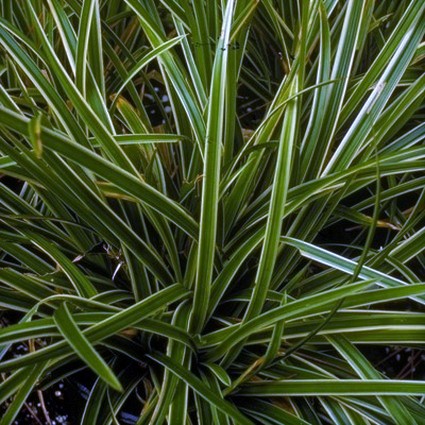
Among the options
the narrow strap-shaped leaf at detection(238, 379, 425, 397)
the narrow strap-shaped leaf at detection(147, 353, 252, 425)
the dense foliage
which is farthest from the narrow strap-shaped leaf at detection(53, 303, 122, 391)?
the narrow strap-shaped leaf at detection(238, 379, 425, 397)

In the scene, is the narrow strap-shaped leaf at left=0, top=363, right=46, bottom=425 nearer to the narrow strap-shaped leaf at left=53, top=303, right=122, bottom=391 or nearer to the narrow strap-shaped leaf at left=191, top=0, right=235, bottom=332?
the narrow strap-shaped leaf at left=53, top=303, right=122, bottom=391

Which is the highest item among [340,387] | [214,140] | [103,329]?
[214,140]

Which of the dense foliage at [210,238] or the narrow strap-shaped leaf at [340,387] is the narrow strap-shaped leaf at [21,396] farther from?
the narrow strap-shaped leaf at [340,387]

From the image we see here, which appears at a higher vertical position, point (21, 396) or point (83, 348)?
point (83, 348)

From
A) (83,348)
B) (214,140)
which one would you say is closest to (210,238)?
(214,140)

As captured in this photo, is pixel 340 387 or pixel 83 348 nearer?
pixel 83 348

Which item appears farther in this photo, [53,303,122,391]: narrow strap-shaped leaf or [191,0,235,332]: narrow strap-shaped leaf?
[191,0,235,332]: narrow strap-shaped leaf

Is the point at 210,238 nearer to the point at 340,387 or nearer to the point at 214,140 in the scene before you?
the point at 214,140

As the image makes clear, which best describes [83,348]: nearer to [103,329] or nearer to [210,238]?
[103,329]
